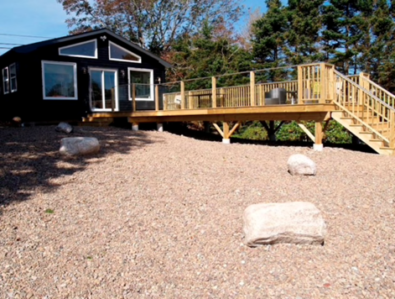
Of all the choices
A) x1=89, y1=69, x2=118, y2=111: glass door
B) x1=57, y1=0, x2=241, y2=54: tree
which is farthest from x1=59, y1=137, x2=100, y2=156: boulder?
x1=57, y1=0, x2=241, y2=54: tree

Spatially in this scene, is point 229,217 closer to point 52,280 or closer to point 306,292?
point 306,292

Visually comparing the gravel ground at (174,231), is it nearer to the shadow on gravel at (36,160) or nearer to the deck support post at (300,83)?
the shadow on gravel at (36,160)

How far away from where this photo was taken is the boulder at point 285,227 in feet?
11.4

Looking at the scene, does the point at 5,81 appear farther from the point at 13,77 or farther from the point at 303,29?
the point at 303,29

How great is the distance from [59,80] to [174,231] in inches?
459

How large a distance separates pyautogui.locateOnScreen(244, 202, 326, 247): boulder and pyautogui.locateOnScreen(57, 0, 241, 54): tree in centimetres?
2468

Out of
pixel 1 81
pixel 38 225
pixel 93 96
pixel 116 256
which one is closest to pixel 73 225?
pixel 38 225

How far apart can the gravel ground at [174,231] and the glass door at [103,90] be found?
8.31 meters

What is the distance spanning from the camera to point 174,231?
3.86 meters

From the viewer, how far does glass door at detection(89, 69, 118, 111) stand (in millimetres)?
14586

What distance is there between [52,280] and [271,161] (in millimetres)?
5136

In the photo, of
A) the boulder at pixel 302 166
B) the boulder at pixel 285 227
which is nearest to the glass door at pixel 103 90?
the boulder at pixel 302 166

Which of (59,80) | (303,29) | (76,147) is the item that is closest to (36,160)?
(76,147)

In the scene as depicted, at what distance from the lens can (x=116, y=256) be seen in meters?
3.36
